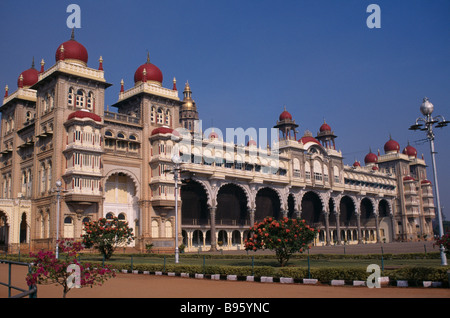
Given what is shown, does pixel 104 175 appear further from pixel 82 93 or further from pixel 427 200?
pixel 427 200

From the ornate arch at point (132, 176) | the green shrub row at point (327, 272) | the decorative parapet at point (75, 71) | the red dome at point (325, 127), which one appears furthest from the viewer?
the red dome at point (325, 127)

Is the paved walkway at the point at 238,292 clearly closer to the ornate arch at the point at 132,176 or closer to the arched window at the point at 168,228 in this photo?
the ornate arch at the point at 132,176

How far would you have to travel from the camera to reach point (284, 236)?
1013 inches

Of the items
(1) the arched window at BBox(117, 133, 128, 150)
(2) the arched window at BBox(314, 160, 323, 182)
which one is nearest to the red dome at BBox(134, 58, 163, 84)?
(1) the arched window at BBox(117, 133, 128, 150)

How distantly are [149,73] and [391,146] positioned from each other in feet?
218

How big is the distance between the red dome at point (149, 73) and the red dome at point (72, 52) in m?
8.27

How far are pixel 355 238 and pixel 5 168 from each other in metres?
68.4

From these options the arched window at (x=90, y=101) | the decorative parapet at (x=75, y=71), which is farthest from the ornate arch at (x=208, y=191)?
the decorative parapet at (x=75, y=71)

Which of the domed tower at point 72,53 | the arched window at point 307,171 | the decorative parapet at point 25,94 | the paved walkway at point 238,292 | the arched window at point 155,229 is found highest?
the domed tower at point 72,53

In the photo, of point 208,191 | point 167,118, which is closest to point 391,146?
point 208,191

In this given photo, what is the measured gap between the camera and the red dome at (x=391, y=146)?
99594 mm

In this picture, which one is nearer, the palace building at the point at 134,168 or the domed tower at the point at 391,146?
the palace building at the point at 134,168

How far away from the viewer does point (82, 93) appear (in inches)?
1855

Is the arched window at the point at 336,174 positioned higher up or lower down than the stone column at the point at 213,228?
higher up
